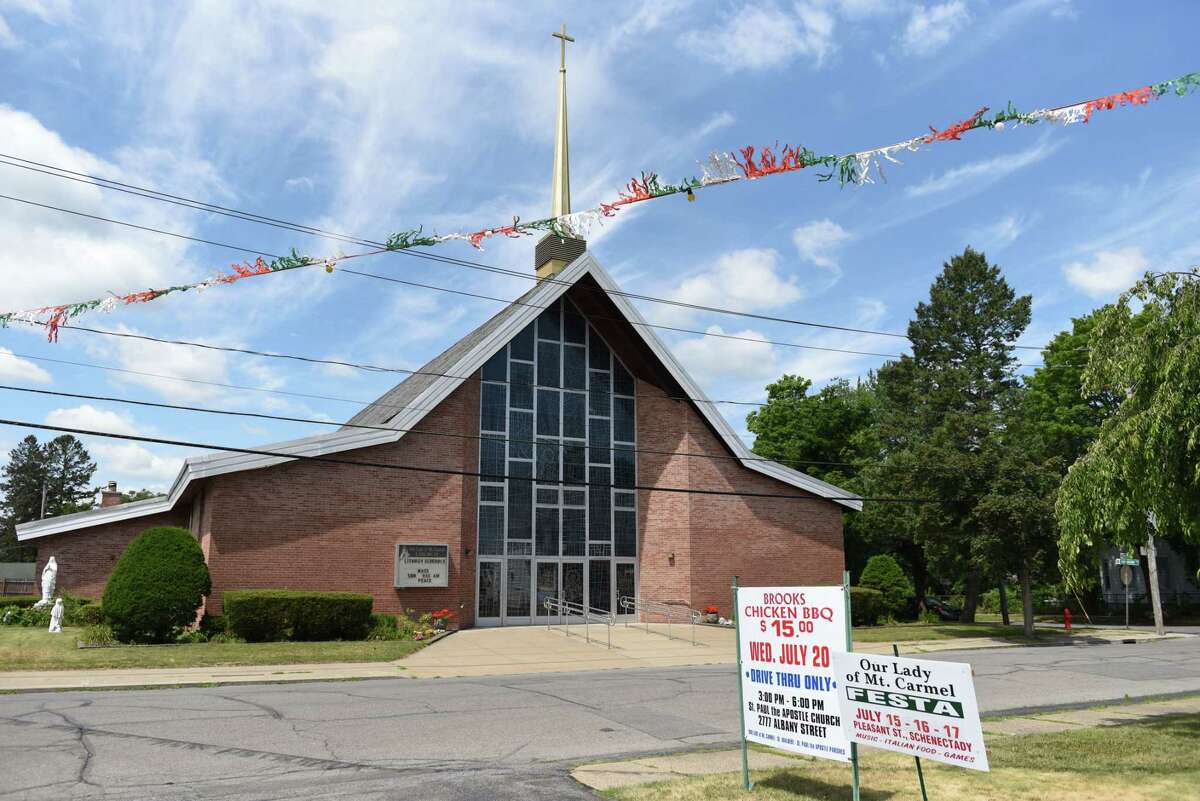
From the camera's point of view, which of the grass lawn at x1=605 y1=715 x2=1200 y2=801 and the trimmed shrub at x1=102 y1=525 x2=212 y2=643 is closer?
the grass lawn at x1=605 y1=715 x2=1200 y2=801

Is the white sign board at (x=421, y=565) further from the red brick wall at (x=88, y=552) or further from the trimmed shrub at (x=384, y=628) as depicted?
the red brick wall at (x=88, y=552)

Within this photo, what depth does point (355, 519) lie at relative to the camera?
80.5ft

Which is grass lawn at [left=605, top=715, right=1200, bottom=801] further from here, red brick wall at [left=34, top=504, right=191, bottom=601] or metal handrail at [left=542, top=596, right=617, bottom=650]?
red brick wall at [left=34, top=504, right=191, bottom=601]

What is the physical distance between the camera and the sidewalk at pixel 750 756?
26.5ft

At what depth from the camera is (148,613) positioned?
1978 cm

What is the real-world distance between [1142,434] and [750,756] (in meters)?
5.55

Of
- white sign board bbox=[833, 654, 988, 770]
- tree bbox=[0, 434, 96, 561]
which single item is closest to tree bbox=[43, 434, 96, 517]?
tree bbox=[0, 434, 96, 561]

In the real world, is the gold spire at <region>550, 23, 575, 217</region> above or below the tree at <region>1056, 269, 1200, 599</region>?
above

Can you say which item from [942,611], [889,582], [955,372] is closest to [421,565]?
[889,582]

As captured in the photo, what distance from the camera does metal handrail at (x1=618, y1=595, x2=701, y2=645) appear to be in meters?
27.9

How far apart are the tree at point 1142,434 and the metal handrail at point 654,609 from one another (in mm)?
17566

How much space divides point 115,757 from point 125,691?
18.9 ft

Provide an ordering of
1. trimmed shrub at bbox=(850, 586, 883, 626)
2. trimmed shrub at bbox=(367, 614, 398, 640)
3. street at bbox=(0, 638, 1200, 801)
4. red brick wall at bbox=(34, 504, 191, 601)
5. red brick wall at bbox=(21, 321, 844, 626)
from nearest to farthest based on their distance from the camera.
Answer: street at bbox=(0, 638, 1200, 801), trimmed shrub at bbox=(367, 614, 398, 640), red brick wall at bbox=(21, 321, 844, 626), red brick wall at bbox=(34, 504, 191, 601), trimmed shrub at bbox=(850, 586, 883, 626)

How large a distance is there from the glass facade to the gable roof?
5.63 feet
